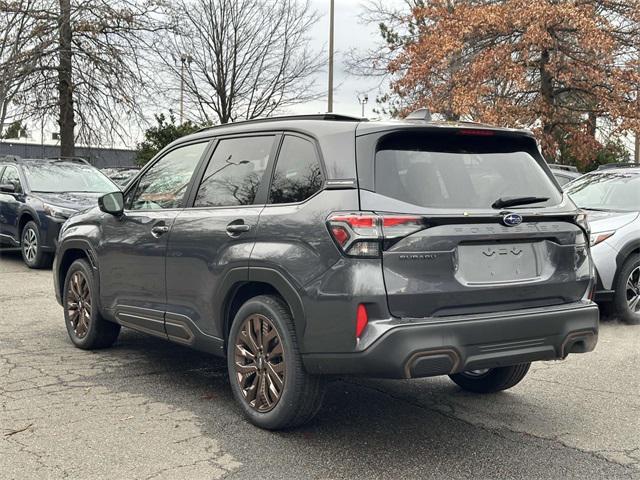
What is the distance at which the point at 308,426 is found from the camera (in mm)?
4262

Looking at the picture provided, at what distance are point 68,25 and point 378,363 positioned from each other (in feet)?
57.4

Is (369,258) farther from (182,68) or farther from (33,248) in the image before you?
(182,68)

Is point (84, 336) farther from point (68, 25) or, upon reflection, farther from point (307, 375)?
point (68, 25)

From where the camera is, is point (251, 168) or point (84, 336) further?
point (84, 336)

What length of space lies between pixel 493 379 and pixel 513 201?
1.43 m

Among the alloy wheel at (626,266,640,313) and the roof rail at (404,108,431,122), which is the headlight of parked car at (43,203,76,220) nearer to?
the alloy wheel at (626,266,640,313)

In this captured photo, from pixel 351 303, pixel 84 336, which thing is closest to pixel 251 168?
pixel 351 303

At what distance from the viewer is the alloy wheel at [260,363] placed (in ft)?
13.2

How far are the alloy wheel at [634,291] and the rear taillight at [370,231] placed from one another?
474 cm

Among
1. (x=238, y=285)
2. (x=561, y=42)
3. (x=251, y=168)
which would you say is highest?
(x=561, y=42)

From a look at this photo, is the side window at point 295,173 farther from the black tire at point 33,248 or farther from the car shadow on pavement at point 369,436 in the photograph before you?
the black tire at point 33,248

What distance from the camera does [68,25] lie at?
18.6 meters

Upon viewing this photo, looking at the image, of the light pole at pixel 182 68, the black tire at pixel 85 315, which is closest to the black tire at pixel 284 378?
the black tire at pixel 85 315

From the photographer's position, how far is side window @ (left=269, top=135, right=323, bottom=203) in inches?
158
